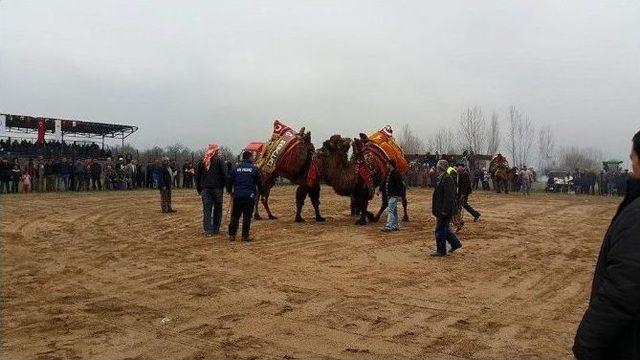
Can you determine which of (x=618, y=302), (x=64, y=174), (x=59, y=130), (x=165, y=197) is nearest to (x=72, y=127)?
(x=59, y=130)

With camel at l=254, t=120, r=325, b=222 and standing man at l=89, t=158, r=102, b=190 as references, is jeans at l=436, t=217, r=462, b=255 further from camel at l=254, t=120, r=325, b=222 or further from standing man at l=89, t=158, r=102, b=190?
standing man at l=89, t=158, r=102, b=190

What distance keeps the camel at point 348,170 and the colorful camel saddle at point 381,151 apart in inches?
4.5

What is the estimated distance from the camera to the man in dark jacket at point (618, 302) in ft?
8.28

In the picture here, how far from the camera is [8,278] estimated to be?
780 centimetres

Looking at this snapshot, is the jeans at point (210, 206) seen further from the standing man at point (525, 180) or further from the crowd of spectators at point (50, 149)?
Answer: the standing man at point (525, 180)

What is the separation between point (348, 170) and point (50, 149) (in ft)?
77.6

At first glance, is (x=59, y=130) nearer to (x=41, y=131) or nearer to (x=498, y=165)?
(x=41, y=131)

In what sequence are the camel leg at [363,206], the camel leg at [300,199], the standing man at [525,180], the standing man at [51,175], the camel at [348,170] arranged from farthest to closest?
the standing man at [525,180]
the standing man at [51,175]
the camel leg at [300,199]
the camel at [348,170]
the camel leg at [363,206]

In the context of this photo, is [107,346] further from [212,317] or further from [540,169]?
[540,169]

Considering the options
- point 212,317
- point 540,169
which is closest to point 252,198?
point 212,317

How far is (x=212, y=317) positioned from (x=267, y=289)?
140cm

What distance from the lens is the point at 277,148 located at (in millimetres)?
15039

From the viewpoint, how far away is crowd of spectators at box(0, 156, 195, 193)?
25.8 meters

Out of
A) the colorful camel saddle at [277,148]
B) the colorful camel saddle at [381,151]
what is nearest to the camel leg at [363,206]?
the colorful camel saddle at [381,151]
